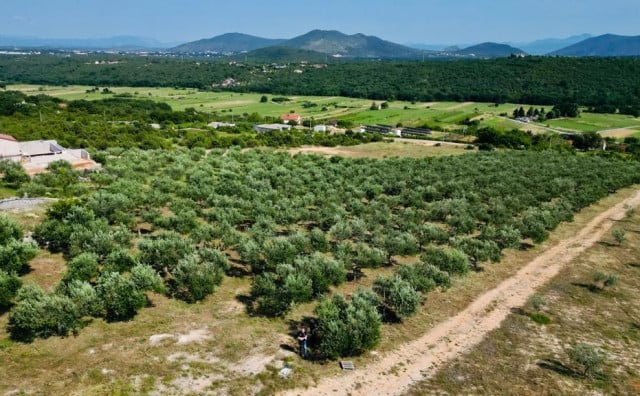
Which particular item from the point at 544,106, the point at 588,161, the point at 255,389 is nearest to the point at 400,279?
the point at 255,389

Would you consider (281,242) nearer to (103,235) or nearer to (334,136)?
(103,235)

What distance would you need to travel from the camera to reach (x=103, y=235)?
105ft

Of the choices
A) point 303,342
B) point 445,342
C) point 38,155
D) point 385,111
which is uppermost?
point 385,111

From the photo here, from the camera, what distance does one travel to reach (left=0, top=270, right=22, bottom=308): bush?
80.9 feet

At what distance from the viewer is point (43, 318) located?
22.3 m

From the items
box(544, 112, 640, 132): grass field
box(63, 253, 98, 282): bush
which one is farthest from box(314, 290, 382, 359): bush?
box(544, 112, 640, 132): grass field

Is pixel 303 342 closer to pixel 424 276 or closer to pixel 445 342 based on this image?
pixel 445 342

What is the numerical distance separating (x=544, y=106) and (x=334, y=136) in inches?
3870

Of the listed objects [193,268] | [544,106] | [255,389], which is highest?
[544,106]

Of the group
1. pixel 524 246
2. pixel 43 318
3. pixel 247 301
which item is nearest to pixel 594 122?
pixel 524 246

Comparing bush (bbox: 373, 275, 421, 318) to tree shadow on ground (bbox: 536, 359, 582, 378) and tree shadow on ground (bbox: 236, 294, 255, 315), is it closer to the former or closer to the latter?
tree shadow on ground (bbox: 536, 359, 582, 378)

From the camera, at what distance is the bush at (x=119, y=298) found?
80.5ft

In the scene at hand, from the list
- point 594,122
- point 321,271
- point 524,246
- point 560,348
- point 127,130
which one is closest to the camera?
point 560,348

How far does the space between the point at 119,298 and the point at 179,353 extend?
5.25 meters
